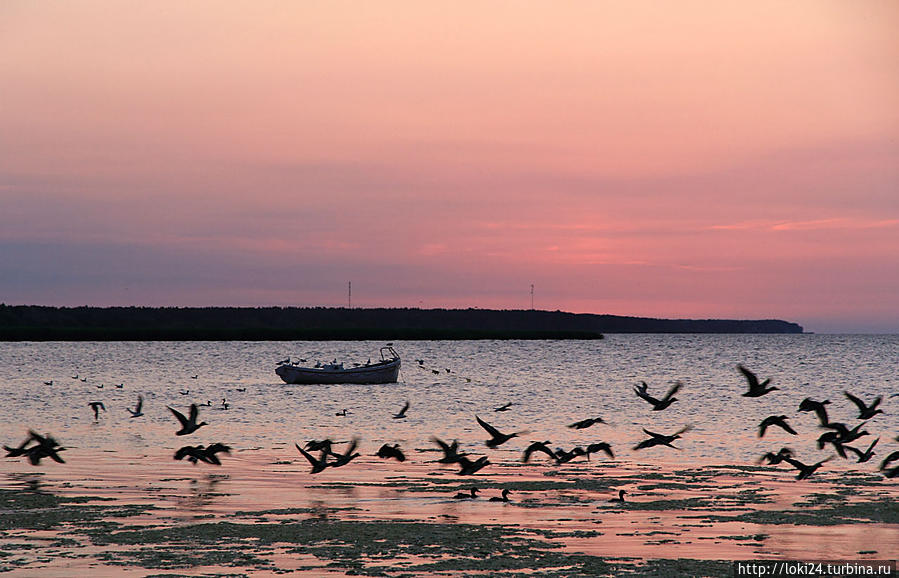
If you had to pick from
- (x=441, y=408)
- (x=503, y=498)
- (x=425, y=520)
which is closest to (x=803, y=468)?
(x=503, y=498)

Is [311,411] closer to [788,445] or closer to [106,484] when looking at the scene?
[788,445]

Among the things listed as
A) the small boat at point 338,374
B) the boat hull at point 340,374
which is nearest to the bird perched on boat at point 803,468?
the small boat at point 338,374

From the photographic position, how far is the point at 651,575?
1594 centimetres

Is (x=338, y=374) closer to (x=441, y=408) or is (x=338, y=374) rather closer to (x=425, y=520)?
(x=441, y=408)

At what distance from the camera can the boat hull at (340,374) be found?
84375mm

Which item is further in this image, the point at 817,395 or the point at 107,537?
the point at 817,395

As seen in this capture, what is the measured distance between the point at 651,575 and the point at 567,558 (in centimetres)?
166

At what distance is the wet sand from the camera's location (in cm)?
1695

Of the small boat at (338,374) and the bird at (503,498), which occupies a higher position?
the small boat at (338,374)

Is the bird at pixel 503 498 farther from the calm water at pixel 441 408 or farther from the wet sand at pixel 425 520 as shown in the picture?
the calm water at pixel 441 408

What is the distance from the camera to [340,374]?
3332 inches

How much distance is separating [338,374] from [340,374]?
9.0 inches

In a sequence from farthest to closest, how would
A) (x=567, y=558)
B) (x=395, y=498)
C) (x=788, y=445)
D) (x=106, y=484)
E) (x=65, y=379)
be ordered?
(x=65, y=379) < (x=788, y=445) < (x=106, y=484) < (x=395, y=498) < (x=567, y=558)

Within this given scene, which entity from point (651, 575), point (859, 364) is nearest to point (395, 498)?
point (651, 575)
